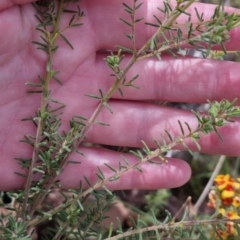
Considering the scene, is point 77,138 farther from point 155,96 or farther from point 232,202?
point 232,202

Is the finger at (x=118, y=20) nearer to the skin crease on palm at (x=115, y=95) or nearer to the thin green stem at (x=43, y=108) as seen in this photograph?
the skin crease on palm at (x=115, y=95)

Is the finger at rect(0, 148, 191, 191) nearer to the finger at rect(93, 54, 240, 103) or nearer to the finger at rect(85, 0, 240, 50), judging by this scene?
the finger at rect(93, 54, 240, 103)

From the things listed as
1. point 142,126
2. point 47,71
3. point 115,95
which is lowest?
point 142,126

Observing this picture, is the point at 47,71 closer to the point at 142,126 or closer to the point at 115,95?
the point at 115,95

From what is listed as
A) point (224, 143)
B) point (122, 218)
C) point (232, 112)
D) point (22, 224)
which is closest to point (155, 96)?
point (224, 143)

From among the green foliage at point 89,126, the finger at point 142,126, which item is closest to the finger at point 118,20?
the green foliage at point 89,126

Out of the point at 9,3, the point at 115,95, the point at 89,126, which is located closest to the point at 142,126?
the point at 115,95
